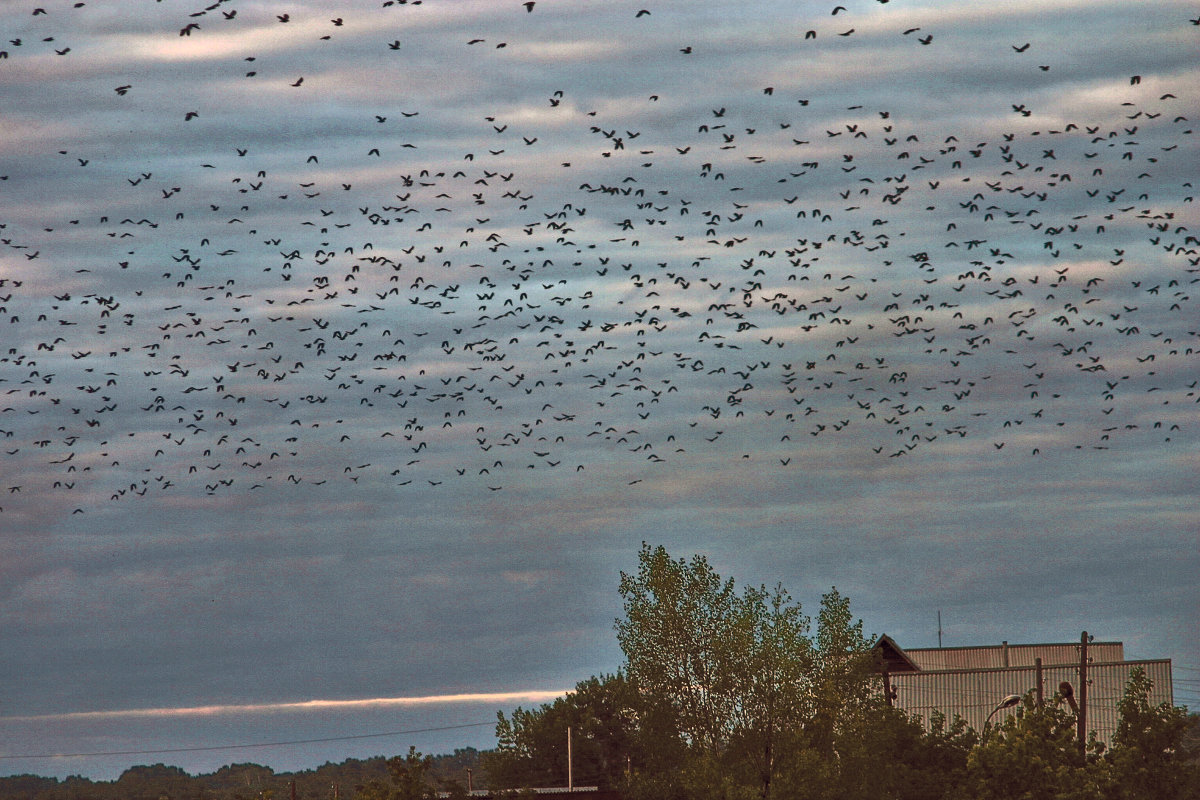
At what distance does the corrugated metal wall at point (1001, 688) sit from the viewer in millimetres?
82812

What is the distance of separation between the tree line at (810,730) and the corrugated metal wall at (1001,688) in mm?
A: 11024

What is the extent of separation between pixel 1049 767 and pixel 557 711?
6323 centimetres

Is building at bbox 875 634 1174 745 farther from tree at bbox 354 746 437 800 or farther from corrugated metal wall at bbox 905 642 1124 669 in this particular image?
tree at bbox 354 746 437 800

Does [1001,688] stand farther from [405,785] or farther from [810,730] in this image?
[405,785]

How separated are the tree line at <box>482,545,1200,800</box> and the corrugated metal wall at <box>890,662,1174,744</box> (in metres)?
11.0

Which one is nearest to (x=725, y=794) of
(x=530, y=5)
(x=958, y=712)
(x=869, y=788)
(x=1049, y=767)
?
(x=869, y=788)

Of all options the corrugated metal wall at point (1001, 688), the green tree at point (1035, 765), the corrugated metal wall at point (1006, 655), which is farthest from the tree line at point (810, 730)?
the corrugated metal wall at point (1006, 655)

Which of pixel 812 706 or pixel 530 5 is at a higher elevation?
pixel 530 5

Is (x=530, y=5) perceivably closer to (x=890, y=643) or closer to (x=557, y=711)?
(x=890, y=643)

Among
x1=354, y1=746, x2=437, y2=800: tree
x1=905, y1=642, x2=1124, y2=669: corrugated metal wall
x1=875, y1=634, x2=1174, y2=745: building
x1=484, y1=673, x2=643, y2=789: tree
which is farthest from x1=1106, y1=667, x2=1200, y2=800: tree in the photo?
x1=484, y1=673, x2=643, y2=789: tree

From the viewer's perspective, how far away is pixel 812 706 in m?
66.9

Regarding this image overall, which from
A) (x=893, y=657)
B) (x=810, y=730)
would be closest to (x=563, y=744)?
(x=893, y=657)

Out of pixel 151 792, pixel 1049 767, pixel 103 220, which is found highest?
pixel 103 220

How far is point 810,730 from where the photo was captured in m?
66.2
